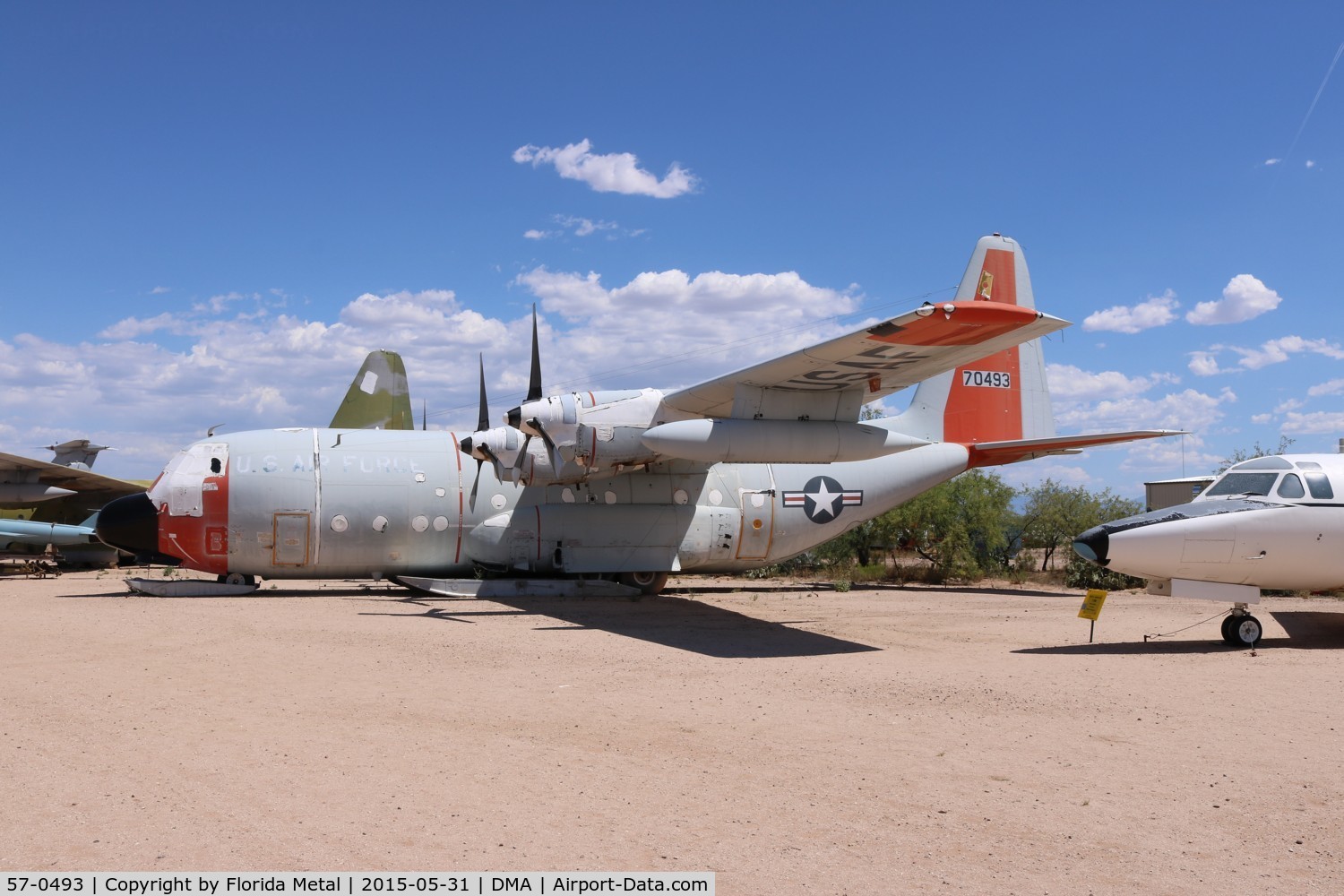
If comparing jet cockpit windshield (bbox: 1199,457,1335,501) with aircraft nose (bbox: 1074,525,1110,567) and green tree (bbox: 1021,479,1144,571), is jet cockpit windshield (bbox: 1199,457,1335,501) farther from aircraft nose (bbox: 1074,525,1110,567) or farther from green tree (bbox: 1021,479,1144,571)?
green tree (bbox: 1021,479,1144,571)

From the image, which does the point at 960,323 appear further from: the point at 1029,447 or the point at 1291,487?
the point at 1029,447

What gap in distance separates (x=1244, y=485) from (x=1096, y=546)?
236 centimetres

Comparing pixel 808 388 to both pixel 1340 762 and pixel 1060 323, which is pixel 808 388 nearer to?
pixel 1060 323

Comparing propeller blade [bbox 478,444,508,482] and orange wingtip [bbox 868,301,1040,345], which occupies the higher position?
orange wingtip [bbox 868,301,1040,345]

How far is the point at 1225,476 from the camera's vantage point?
42.4 ft

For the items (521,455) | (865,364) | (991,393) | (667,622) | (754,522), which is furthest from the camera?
(991,393)

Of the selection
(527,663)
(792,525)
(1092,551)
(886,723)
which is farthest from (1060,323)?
(792,525)

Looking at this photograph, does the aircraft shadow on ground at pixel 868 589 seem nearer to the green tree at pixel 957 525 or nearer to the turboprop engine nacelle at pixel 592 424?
the green tree at pixel 957 525

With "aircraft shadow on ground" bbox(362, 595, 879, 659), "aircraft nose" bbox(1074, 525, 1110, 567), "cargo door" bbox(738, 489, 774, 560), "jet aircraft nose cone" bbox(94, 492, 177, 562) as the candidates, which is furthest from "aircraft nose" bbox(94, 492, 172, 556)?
"aircraft nose" bbox(1074, 525, 1110, 567)

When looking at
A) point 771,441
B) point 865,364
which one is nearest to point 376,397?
point 771,441

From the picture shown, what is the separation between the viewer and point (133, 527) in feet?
55.3

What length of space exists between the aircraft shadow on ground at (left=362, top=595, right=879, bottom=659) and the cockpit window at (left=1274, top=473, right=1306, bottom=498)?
5.40m

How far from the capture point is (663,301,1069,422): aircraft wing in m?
11.5

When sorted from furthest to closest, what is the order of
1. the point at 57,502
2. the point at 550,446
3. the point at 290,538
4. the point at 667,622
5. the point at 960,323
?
the point at 57,502
the point at 290,538
the point at 550,446
the point at 667,622
the point at 960,323
